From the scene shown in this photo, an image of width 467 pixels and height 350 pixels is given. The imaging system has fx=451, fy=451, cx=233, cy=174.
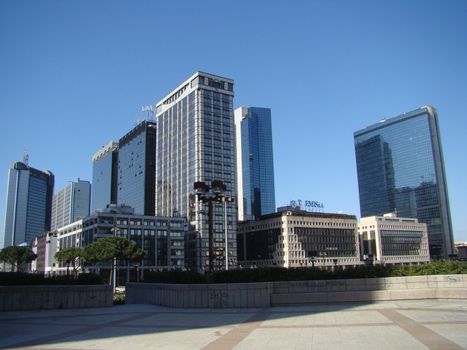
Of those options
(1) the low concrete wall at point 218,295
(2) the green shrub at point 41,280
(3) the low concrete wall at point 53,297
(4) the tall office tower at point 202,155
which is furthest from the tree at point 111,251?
(4) the tall office tower at point 202,155

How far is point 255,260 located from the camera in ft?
592

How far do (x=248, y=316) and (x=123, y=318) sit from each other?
6201 millimetres

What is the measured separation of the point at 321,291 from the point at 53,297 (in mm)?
15914

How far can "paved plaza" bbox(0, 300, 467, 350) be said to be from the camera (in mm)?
14164

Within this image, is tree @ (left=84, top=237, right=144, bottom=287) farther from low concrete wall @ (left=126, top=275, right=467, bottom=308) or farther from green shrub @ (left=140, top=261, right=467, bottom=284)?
low concrete wall @ (left=126, top=275, right=467, bottom=308)

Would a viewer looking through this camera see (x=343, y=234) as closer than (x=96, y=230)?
No

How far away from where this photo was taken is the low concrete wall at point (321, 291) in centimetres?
2481

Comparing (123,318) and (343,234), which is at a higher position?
(343,234)

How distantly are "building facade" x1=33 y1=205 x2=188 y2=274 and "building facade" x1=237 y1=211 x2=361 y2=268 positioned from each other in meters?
37.2

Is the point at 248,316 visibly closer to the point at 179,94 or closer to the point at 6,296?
the point at 6,296

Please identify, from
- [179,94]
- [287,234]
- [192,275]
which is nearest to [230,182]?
[287,234]

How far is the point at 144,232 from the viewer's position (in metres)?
146

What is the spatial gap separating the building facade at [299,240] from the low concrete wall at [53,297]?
139822 millimetres

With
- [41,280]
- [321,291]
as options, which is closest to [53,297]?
[41,280]
